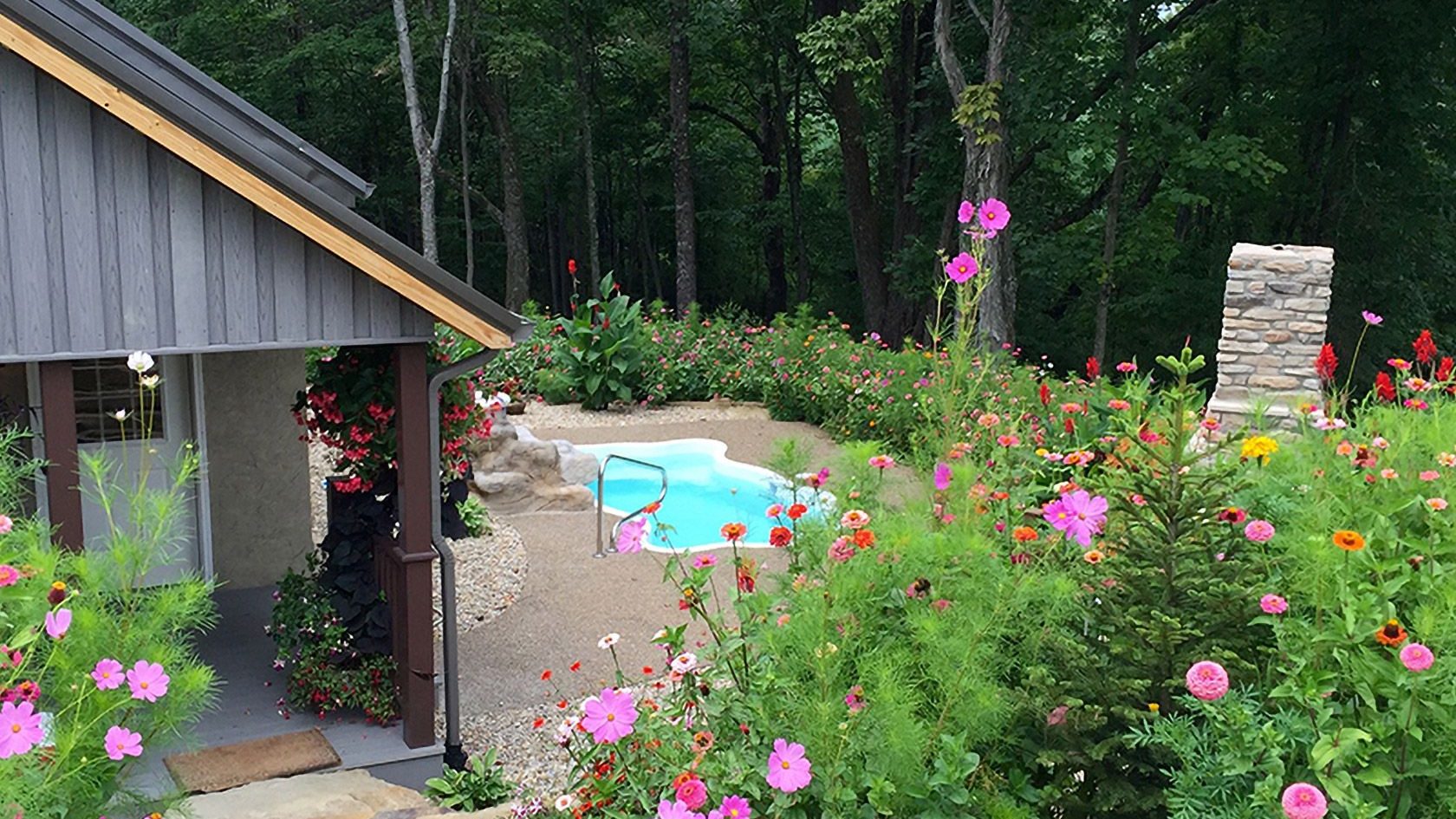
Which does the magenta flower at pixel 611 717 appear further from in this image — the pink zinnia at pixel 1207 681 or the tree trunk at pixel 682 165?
the tree trunk at pixel 682 165

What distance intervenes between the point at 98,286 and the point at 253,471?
320cm

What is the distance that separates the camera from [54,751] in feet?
8.27

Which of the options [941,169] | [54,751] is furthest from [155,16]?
[54,751]

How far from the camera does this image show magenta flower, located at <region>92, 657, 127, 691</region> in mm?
2439

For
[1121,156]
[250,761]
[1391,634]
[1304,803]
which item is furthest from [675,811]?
[1121,156]

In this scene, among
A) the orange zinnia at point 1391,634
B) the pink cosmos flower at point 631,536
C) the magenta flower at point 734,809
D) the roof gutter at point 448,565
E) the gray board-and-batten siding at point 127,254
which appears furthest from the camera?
the roof gutter at point 448,565

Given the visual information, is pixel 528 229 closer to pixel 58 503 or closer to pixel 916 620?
pixel 58 503

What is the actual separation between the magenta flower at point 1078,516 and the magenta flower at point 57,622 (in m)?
2.05

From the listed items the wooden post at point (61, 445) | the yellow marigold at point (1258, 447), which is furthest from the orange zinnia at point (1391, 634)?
the wooden post at point (61, 445)

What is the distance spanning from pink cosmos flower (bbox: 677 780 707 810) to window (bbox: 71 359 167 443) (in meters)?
5.54

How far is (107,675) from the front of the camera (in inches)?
96.5

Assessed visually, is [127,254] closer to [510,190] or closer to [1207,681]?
[1207,681]

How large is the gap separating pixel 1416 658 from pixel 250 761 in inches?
184

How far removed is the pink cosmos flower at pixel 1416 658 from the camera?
211cm
